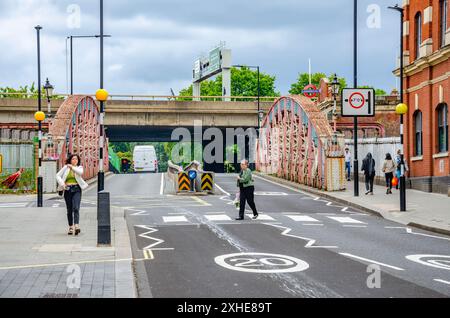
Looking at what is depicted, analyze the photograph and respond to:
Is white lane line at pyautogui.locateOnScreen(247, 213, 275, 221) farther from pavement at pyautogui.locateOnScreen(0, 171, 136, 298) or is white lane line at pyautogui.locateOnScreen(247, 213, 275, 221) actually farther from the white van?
the white van

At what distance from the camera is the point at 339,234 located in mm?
17156

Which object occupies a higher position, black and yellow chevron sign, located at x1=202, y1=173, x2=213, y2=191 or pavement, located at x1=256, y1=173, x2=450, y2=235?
black and yellow chevron sign, located at x1=202, y1=173, x2=213, y2=191

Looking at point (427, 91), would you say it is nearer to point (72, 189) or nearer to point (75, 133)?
point (75, 133)

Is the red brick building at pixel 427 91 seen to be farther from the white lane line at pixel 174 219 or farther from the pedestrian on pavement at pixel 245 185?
the white lane line at pixel 174 219

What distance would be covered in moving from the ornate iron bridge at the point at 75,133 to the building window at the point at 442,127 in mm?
16979

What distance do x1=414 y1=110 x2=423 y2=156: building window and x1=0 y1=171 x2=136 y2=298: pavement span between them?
17817mm

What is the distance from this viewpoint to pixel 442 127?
1196 inches

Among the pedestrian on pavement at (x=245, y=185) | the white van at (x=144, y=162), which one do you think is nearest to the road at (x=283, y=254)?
the pedestrian on pavement at (x=245, y=185)

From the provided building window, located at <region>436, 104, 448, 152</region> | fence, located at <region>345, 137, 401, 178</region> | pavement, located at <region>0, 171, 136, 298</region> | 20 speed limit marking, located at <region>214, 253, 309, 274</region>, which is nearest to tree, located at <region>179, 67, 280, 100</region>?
fence, located at <region>345, 137, 401, 178</region>

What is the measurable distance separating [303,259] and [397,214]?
9.94m

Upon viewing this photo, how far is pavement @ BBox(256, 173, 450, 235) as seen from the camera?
19.5 m

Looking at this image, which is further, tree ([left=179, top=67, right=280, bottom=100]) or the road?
tree ([left=179, top=67, right=280, bottom=100])

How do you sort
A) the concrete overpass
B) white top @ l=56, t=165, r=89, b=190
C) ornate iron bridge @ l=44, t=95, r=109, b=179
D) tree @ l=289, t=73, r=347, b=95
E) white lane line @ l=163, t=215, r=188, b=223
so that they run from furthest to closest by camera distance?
tree @ l=289, t=73, r=347, b=95
the concrete overpass
ornate iron bridge @ l=44, t=95, r=109, b=179
white lane line @ l=163, t=215, r=188, b=223
white top @ l=56, t=165, r=89, b=190

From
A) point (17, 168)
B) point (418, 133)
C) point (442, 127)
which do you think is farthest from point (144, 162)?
point (442, 127)
